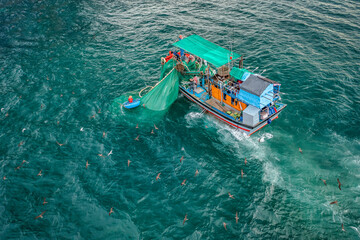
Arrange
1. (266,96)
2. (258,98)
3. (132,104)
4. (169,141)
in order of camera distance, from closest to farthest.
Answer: (258,98)
(266,96)
(169,141)
(132,104)

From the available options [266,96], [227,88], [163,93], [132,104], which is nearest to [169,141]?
[163,93]

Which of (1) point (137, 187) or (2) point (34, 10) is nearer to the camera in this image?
(1) point (137, 187)

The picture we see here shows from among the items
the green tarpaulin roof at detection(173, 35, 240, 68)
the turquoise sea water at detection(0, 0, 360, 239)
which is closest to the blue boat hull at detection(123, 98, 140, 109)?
the turquoise sea water at detection(0, 0, 360, 239)

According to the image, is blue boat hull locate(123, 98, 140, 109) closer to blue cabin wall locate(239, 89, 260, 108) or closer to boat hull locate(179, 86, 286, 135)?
boat hull locate(179, 86, 286, 135)

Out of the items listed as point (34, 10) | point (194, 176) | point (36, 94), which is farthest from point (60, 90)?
point (34, 10)

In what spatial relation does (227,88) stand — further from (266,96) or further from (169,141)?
(169,141)

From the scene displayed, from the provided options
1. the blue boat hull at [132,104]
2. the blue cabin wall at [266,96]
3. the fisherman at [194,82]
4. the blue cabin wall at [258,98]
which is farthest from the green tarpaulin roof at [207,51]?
the blue boat hull at [132,104]

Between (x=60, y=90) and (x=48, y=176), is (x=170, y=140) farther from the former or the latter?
(x=60, y=90)
